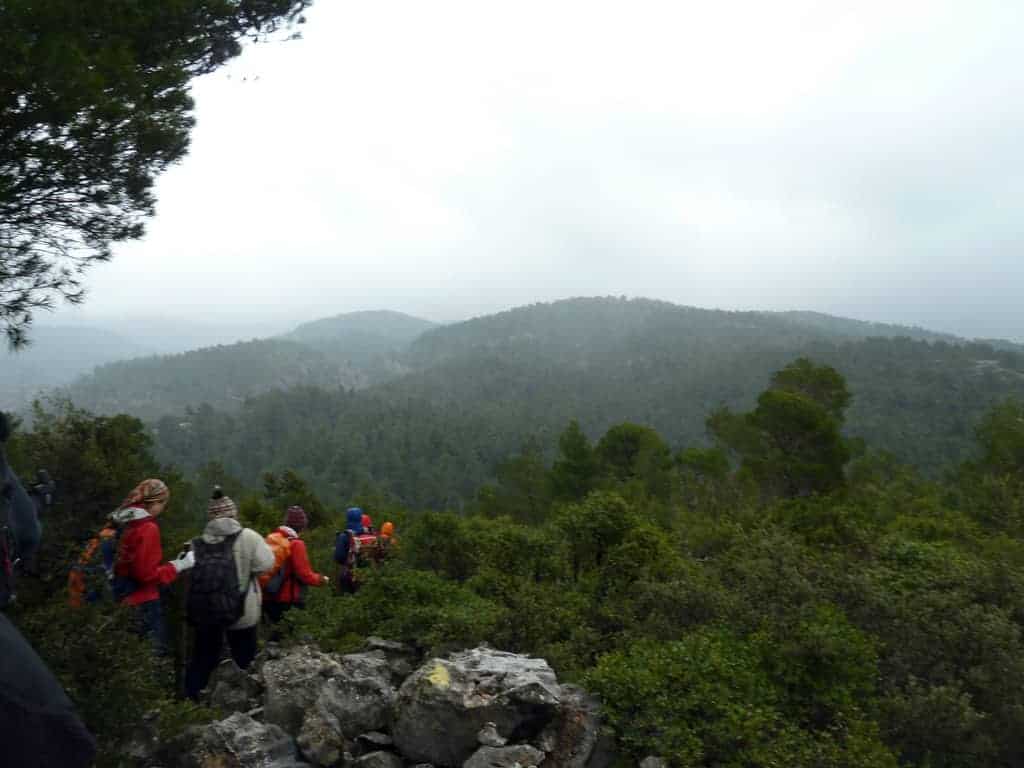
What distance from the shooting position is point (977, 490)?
1359 centimetres

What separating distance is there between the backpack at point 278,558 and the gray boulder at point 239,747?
1.66 m

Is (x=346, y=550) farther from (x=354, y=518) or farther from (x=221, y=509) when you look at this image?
(x=221, y=509)

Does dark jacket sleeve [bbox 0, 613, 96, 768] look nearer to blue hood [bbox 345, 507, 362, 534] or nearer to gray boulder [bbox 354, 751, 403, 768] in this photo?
gray boulder [bbox 354, 751, 403, 768]

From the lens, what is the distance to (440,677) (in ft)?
11.3

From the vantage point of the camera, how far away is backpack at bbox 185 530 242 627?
3816 millimetres

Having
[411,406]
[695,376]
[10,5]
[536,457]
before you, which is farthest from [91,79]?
[695,376]

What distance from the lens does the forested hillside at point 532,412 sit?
5434cm

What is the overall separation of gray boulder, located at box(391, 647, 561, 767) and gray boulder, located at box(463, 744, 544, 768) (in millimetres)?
136

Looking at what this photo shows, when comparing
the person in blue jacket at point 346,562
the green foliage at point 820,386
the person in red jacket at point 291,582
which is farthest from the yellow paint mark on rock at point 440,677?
the green foliage at point 820,386

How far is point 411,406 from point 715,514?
72.8 meters

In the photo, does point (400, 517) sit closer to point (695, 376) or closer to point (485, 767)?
point (485, 767)

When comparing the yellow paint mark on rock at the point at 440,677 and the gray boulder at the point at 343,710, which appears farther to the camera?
the yellow paint mark on rock at the point at 440,677

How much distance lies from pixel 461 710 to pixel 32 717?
251cm

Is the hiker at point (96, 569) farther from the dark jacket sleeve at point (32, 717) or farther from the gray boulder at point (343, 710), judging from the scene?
the dark jacket sleeve at point (32, 717)
